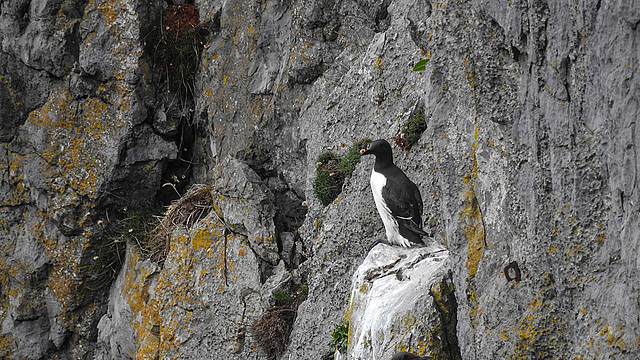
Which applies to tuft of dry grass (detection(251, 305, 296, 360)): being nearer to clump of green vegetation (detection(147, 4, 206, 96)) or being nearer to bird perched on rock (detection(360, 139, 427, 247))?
bird perched on rock (detection(360, 139, 427, 247))

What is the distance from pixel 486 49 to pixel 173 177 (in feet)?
25.7

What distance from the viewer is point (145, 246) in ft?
33.2

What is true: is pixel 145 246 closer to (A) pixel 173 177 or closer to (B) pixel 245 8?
(A) pixel 173 177

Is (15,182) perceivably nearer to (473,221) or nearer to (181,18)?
(181,18)

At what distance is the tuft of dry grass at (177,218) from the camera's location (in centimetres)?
977

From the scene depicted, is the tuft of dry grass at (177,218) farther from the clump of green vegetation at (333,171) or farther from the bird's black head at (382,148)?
the bird's black head at (382,148)

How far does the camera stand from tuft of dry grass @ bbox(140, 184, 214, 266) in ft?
32.0

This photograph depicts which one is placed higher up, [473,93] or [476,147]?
[473,93]

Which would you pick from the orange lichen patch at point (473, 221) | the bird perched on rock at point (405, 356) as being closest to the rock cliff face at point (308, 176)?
the orange lichen patch at point (473, 221)

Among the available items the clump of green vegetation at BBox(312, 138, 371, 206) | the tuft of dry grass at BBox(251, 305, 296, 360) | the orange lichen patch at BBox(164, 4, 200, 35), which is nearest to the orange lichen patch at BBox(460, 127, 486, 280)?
the clump of green vegetation at BBox(312, 138, 371, 206)

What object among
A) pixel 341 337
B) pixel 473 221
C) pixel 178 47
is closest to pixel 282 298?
pixel 341 337

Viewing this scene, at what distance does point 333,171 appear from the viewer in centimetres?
790

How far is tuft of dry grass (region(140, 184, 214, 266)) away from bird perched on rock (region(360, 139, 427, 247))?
4.17 m

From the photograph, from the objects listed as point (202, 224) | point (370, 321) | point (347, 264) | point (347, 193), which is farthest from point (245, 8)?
point (370, 321)
